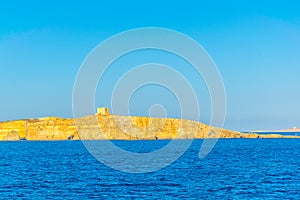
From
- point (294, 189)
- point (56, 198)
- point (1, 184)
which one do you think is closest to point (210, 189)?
point (294, 189)

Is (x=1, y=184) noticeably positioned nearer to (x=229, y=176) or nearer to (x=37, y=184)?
(x=37, y=184)

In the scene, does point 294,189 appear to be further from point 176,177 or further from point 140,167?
point 140,167

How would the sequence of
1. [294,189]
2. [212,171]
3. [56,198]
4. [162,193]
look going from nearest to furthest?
[56,198] → [162,193] → [294,189] → [212,171]

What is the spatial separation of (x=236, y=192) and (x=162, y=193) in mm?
10826

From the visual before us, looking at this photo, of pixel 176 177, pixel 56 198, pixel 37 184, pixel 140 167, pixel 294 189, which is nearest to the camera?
pixel 56 198

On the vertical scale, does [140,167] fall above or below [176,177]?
above

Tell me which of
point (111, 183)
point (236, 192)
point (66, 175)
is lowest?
point (236, 192)

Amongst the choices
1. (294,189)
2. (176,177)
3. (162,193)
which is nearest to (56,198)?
(162,193)

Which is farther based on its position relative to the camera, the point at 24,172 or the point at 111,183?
the point at 24,172

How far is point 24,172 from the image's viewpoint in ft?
313

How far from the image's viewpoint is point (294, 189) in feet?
229

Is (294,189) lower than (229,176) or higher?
lower

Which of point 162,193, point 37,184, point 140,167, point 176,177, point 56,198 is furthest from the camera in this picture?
point 140,167

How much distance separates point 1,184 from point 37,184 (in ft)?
20.2
